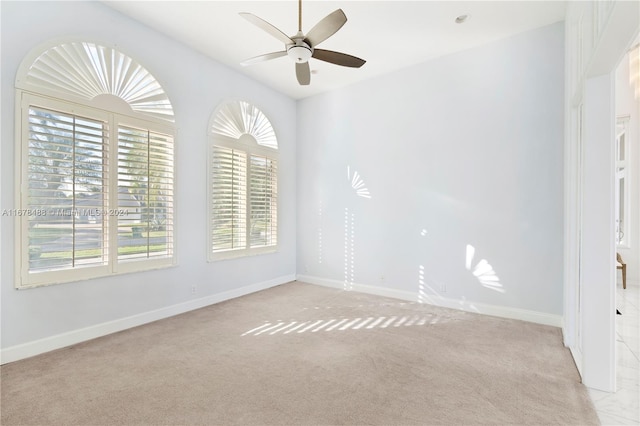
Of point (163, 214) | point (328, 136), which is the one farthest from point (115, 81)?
point (328, 136)

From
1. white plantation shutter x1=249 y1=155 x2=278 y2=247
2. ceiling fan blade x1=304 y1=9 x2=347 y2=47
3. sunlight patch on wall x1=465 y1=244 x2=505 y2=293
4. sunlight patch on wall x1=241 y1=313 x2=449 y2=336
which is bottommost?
sunlight patch on wall x1=241 y1=313 x2=449 y2=336

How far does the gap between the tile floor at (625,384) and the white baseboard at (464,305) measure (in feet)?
2.03

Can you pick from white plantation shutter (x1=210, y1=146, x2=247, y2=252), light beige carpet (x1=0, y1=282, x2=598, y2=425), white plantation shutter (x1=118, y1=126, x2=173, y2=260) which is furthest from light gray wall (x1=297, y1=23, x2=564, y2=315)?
white plantation shutter (x1=118, y1=126, x2=173, y2=260)

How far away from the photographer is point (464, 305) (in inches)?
165

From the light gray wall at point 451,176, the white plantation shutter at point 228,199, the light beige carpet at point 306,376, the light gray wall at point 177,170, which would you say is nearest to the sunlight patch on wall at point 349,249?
the light gray wall at point 451,176

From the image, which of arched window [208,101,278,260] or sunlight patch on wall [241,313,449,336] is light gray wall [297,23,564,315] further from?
arched window [208,101,278,260]

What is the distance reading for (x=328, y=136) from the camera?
18.5ft

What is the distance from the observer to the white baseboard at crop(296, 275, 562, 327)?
3.70 m

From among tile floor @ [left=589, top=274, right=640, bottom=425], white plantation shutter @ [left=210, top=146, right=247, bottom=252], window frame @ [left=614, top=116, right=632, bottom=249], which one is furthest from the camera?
window frame @ [left=614, top=116, right=632, bottom=249]

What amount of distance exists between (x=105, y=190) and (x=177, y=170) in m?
0.90

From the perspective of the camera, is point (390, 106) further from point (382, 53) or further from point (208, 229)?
point (208, 229)

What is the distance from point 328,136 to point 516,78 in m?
2.93

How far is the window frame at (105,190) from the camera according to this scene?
2748 mm

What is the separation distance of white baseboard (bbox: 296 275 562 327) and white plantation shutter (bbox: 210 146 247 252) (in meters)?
1.90
